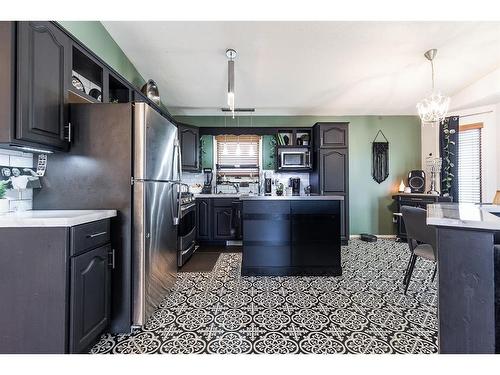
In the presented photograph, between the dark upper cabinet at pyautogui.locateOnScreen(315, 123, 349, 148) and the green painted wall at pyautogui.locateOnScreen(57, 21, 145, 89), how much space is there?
3329mm

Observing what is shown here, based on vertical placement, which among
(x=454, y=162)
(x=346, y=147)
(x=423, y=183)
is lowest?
(x=423, y=183)

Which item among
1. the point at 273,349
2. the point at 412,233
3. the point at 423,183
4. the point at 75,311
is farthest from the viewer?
the point at 423,183

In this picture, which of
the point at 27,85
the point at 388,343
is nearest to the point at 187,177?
the point at 27,85

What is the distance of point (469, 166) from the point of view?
407 centimetres

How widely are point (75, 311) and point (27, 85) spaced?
1.37m

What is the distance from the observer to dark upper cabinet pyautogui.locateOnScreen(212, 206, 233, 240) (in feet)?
14.1

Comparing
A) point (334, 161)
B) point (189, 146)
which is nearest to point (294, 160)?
point (334, 161)

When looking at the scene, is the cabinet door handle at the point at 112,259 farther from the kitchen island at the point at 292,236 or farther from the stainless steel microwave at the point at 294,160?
the stainless steel microwave at the point at 294,160

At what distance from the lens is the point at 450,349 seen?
3.66ft

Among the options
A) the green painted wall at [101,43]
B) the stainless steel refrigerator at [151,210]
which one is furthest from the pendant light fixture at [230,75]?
the green painted wall at [101,43]

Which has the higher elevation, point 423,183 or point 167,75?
point 167,75

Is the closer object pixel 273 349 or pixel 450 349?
pixel 450 349

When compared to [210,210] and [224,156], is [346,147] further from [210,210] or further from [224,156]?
[210,210]

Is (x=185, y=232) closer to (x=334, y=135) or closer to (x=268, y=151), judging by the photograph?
(x=268, y=151)
